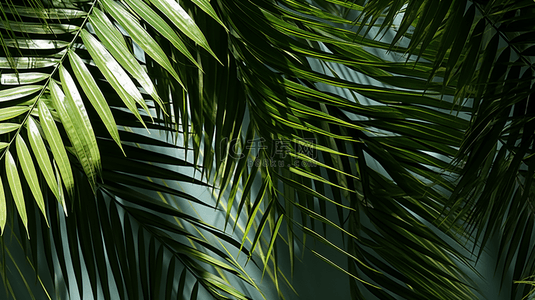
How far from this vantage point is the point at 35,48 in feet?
1.75

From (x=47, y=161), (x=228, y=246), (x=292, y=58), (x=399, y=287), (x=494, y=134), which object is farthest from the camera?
(x=228, y=246)

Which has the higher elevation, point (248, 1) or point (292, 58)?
point (248, 1)

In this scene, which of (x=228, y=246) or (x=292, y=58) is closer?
(x=292, y=58)

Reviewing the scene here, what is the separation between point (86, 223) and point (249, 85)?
1.27 ft

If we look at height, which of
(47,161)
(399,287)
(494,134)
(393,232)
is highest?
(47,161)

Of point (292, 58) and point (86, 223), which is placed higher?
point (292, 58)

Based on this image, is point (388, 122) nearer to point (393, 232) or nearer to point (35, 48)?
point (393, 232)

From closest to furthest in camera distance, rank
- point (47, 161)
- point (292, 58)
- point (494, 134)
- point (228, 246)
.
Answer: point (47, 161) < point (494, 134) < point (292, 58) < point (228, 246)

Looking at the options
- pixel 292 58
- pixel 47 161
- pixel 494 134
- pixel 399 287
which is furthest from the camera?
pixel 399 287

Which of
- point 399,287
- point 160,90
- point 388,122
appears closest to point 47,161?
point 160,90

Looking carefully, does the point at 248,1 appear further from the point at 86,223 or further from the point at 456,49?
the point at 86,223

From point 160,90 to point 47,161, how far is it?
0.30 meters

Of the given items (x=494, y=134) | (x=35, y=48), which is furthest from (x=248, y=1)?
(x=494, y=134)

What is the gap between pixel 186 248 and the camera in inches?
32.2
